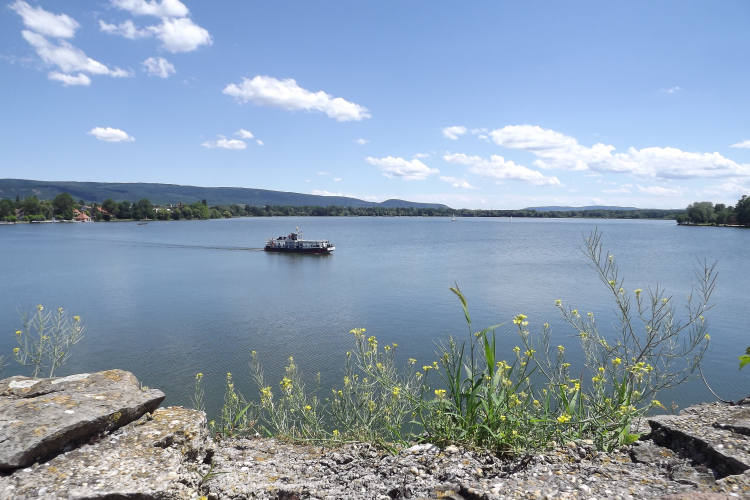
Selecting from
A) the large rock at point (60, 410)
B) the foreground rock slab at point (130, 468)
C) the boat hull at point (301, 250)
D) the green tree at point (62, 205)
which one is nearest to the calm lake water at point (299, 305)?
the large rock at point (60, 410)

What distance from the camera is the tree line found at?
107 m

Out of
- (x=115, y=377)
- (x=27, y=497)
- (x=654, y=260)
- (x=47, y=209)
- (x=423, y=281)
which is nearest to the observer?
(x=27, y=497)

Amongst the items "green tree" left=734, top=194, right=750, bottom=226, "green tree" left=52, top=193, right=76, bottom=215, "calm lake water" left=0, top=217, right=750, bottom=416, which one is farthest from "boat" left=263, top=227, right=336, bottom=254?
"green tree" left=52, top=193, right=76, bottom=215

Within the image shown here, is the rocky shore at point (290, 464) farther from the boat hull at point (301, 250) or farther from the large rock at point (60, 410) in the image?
the boat hull at point (301, 250)

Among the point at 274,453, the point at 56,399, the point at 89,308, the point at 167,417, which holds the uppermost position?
the point at 56,399

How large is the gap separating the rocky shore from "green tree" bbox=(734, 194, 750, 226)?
5262 inches

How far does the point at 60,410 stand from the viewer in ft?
12.4

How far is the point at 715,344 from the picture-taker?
54.1 feet

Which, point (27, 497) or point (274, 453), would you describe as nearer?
point (27, 497)

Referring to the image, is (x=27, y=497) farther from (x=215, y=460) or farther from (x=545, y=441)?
(x=545, y=441)

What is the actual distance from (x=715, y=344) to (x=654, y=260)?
104 ft

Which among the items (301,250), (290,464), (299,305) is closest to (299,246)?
(301,250)

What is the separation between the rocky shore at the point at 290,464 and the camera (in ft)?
10.3

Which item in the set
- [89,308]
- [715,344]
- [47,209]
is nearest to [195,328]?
[89,308]
